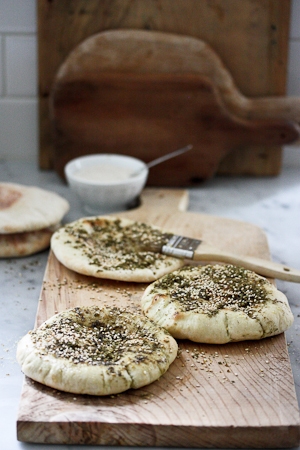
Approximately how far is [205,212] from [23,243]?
25.0 inches

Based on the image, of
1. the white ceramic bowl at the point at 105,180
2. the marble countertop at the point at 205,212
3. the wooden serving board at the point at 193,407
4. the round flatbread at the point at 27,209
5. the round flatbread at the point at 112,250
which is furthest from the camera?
the white ceramic bowl at the point at 105,180

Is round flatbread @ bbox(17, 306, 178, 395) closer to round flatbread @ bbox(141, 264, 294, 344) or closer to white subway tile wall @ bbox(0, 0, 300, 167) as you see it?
round flatbread @ bbox(141, 264, 294, 344)

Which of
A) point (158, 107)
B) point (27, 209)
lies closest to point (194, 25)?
point (158, 107)

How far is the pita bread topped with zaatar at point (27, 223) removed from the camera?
167cm

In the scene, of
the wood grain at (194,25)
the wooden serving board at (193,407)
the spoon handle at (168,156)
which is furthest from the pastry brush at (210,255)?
the wood grain at (194,25)

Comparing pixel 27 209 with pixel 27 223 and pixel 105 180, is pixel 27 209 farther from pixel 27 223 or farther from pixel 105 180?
pixel 105 180

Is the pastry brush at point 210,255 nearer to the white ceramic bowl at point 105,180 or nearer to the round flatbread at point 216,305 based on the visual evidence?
the round flatbread at point 216,305

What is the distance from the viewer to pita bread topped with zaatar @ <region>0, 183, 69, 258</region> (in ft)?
5.46

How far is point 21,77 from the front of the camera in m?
2.26

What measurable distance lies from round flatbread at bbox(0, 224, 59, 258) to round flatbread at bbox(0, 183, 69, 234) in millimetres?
40

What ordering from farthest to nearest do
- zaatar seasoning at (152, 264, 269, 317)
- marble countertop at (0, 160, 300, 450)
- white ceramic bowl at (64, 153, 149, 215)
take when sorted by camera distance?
white ceramic bowl at (64, 153, 149, 215), zaatar seasoning at (152, 264, 269, 317), marble countertop at (0, 160, 300, 450)

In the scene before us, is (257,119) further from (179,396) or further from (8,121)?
(179,396)

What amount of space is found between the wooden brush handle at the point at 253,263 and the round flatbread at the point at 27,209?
0.42 metres

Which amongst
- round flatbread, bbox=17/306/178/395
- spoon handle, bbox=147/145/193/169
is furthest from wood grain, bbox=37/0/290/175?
round flatbread, bbox=17/306/178/395
